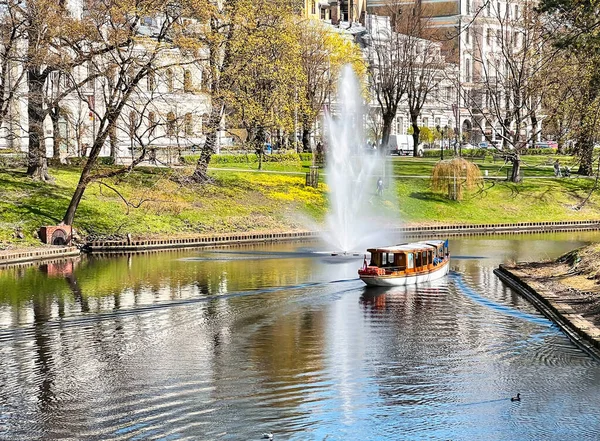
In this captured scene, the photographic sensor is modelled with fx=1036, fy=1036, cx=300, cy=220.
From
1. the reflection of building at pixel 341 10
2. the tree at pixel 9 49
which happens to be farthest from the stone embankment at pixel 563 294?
the reflection of building at pixel 341 10

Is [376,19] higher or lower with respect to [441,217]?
higher

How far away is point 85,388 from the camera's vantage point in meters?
27.2

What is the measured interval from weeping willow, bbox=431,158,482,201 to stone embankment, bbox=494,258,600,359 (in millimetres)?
28830

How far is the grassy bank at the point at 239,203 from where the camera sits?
60750mm

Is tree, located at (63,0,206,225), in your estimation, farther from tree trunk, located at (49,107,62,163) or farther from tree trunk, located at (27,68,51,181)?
tree trunk, located at (27,68,51,181)

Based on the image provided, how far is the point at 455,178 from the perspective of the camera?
254 ft

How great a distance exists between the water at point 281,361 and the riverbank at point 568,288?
68cm

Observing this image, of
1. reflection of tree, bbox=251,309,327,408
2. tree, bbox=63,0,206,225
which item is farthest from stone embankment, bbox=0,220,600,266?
reflection of tree, bbox=251,309,327,408

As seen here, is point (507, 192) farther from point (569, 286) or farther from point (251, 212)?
point (569, 286)

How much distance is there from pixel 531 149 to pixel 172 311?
261 feet

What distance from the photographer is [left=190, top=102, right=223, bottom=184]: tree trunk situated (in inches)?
2579

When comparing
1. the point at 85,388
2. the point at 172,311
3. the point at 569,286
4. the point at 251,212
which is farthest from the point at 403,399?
the point at 251,212

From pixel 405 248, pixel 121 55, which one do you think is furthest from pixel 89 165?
pixel 405 248

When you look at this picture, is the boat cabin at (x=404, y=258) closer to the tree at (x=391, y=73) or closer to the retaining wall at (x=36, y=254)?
the retaining wall at (x=36, y=254)
